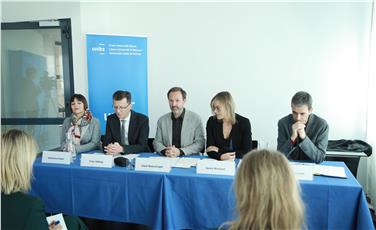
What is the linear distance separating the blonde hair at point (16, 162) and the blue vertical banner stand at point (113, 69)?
2538 millimetres

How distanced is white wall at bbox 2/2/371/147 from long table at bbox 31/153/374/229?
6.42 feet

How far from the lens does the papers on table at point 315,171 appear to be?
191cm

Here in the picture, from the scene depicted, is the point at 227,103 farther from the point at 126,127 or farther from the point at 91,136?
the point at 91,136

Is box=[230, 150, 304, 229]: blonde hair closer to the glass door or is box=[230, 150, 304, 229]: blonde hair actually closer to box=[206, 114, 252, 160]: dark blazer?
box=[206, 114, 252, 160]: dark blazer

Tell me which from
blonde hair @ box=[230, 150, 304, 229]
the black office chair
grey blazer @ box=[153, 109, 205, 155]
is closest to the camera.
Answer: blonde hair @ box=[230, 150, 304, 229]

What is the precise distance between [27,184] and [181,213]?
992 mm

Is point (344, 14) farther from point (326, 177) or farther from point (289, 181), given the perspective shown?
point (289, 181)

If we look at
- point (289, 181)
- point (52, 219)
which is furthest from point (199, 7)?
point (289, 181)

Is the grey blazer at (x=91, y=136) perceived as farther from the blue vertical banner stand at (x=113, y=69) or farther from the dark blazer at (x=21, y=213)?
the dark blazer at (x=21, y=213)

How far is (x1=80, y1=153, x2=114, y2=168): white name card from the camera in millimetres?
2240

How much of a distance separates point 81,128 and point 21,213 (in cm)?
168

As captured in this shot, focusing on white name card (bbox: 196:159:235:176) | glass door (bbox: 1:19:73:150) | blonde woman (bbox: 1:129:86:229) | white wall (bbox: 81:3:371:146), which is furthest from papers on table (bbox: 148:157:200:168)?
glass door (bbox: 1:19:73:150)

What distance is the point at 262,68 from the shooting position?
397cm

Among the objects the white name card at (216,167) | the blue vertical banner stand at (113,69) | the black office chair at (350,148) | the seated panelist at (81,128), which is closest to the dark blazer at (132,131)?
the seated panelist at (81,128)
